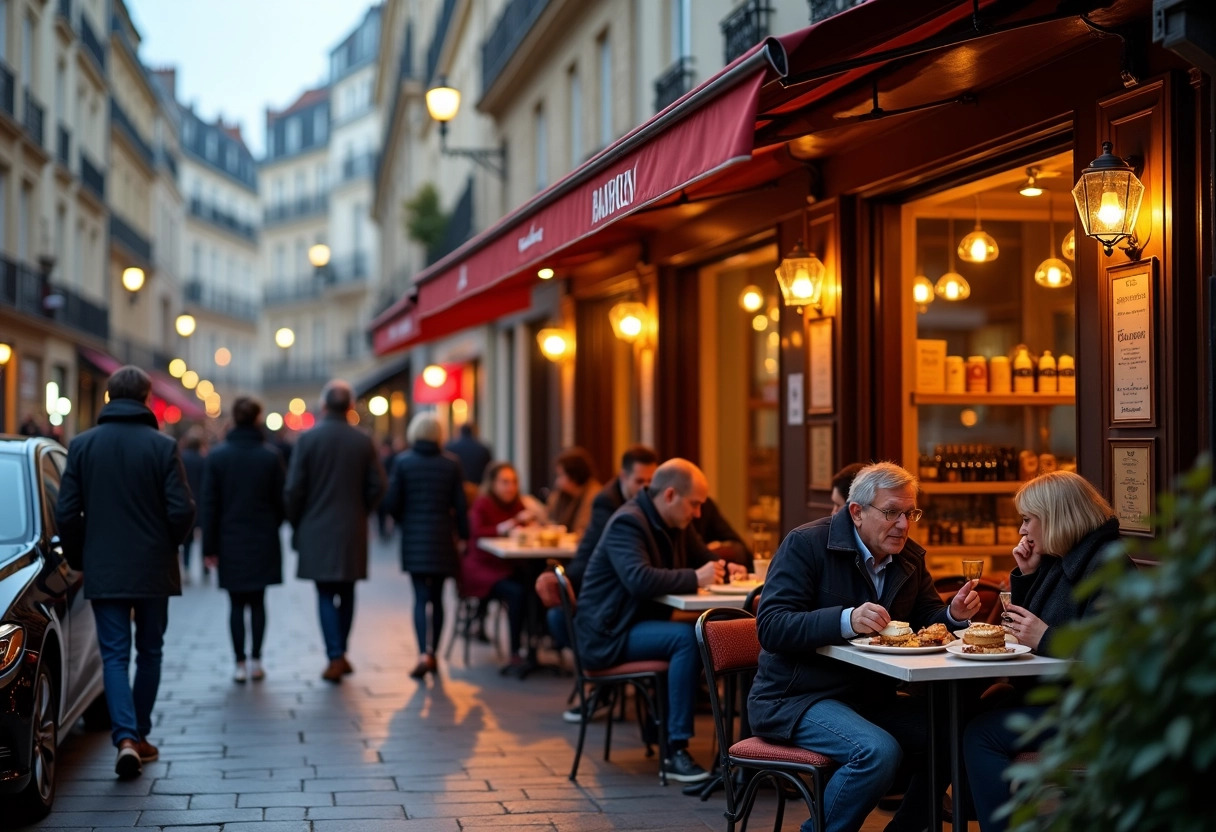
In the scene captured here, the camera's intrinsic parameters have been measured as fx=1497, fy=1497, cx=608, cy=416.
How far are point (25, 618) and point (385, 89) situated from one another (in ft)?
150

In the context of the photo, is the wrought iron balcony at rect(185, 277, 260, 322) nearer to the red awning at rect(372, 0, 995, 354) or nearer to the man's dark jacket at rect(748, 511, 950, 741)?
the red awning at rect(372, 0, 995, 354)

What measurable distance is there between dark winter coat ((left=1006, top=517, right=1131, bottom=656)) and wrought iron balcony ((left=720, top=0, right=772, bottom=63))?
246 inches

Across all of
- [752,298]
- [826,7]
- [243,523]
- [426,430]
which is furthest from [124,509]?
[752,298]

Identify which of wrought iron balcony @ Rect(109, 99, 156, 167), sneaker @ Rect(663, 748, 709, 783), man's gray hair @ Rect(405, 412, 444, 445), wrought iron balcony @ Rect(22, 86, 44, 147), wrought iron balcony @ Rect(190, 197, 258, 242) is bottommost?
sneaker @ Rect(663, 748, 709, 783)

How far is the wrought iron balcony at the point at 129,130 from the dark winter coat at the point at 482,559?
30.7m

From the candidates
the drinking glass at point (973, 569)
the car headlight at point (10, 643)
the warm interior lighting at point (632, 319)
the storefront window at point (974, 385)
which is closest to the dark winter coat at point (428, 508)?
the warm interior lighting at point (632, 319)

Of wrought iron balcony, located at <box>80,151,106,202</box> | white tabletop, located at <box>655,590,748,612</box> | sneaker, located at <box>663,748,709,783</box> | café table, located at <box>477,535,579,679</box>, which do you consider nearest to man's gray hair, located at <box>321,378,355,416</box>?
café table, located at <box>477,535,579,679</box>

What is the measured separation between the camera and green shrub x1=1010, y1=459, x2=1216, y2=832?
2.58 m

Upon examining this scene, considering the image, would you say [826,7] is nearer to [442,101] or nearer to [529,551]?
[529,551]

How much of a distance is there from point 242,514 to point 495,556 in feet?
6.53

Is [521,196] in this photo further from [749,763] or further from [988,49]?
[749,763]

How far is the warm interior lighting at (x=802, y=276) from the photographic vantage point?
909 cm

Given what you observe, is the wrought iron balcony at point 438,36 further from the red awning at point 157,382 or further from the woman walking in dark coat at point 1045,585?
the woman walking in dark coat at point 1045,585

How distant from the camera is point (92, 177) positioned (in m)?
35.9
